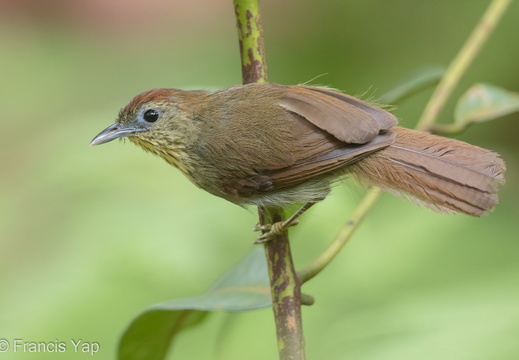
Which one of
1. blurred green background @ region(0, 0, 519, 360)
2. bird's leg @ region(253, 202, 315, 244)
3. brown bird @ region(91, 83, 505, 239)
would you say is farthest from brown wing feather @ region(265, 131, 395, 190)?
blurred green background @ region(0, 0, 519, 360)

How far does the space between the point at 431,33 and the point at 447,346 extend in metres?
2.64

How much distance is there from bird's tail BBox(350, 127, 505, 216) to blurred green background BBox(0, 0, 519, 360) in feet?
1.19

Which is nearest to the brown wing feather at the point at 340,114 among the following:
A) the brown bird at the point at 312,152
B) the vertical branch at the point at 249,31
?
the brown bird at the point at 312,152

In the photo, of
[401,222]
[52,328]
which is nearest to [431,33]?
[401,222]

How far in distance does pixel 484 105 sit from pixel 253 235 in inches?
44.2

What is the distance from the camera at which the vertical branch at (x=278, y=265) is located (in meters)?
1.96

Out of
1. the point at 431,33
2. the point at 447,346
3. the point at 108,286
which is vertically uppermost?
the point at 431,33

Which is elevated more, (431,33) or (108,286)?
(431,33)

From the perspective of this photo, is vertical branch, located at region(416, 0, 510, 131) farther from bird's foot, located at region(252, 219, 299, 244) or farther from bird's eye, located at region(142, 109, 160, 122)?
bird's eye, located at region(142, 109, 160, 122)

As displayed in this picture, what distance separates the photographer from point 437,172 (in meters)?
2.39

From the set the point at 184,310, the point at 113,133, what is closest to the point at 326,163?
the point at 184,310

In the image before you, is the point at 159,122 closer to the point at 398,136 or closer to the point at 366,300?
the point at 398,136

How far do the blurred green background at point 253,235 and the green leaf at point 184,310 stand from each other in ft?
1.19

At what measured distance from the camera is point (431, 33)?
4.91 m
